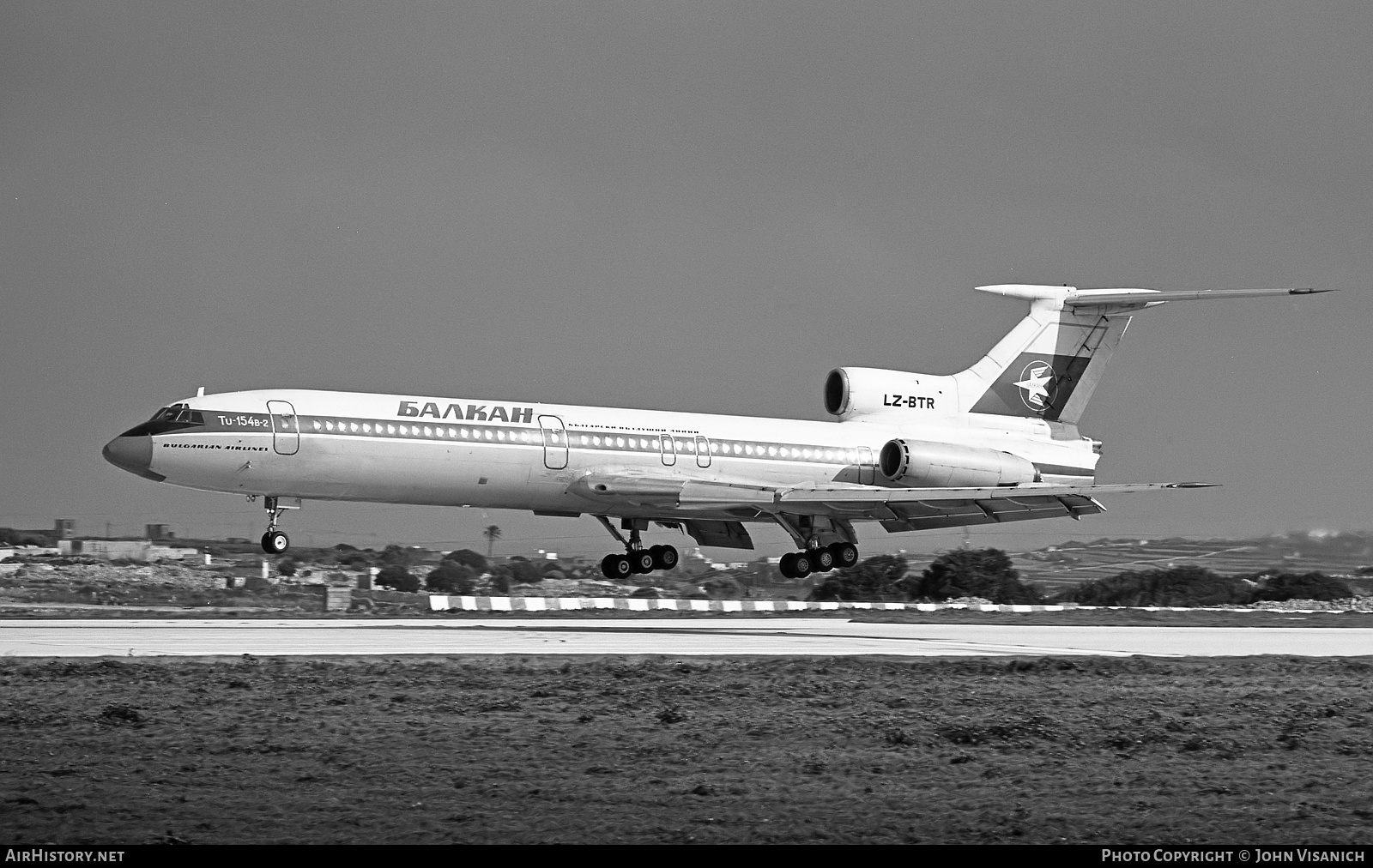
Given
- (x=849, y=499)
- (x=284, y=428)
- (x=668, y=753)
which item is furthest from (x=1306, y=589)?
(x=668, y=753)

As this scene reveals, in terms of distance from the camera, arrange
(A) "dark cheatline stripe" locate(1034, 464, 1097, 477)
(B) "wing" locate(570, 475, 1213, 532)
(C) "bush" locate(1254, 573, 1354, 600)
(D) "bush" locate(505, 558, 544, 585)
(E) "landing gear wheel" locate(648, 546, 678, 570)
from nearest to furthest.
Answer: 1. (B) "wing" locate(570, 475, 1213, 532)
2. (E) "landing gear wheel" locate(648, 546, 678, 570)
3. (A) "dark cheatline stripe" locate(1034, 464, 1097, 477)
4. (D) "bush" locate(505, 558, 544, 585)
5. (C) "bush" locate(1254, 573, 1354, 600)

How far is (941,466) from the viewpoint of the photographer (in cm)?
4000

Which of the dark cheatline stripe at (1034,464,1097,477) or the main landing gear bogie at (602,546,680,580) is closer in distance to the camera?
the main landing gear bogie at (602,546,680,580)

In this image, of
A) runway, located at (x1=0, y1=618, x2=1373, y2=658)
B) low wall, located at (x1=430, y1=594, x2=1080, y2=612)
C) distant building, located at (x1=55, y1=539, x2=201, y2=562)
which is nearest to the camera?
runway, located at (x1=0, y1=618, x2=1373, y2=658)

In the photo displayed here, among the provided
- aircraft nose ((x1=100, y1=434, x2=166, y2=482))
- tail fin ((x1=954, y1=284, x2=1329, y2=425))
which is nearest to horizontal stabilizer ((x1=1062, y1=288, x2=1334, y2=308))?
tail fin ((x1=954, y1=284, x2=1329, y2=425))

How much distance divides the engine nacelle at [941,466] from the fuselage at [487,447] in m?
1.05

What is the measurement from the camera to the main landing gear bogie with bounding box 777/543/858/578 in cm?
4141

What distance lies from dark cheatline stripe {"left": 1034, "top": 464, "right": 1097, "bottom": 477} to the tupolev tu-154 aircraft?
0.17ft

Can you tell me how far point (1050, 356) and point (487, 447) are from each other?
17207mm

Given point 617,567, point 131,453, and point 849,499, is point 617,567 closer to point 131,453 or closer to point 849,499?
point 849,499

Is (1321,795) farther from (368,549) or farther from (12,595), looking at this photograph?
(368,549)

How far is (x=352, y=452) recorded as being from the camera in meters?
34.0

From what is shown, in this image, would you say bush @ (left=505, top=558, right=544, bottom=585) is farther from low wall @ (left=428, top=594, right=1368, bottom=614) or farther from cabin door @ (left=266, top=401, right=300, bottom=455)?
cabin door @ (left=266, top=401, right=300, bottom=455)

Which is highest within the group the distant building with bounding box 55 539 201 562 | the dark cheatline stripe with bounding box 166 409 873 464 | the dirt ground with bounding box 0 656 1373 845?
the dark cheatline stripe with bounding box 166 409 873 464
